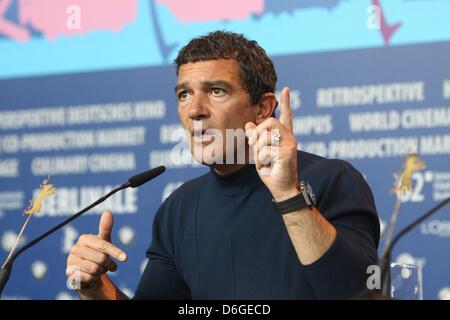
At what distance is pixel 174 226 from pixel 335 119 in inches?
43.0

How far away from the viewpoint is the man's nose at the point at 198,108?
2.00 m

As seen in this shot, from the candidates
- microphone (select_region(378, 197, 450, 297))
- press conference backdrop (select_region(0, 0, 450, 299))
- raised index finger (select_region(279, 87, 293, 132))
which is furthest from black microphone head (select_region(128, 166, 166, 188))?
press conference backdrop (select_region(0, 0, 450, 299))

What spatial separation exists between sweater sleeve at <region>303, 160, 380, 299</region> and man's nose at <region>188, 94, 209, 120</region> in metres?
0.34

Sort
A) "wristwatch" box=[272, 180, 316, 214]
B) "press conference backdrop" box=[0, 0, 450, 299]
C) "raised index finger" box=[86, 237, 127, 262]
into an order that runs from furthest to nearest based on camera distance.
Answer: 1. "press conference backdrop" box=[0, 0, 450, 299]
2. "raised index finger" box=[86, 237, 127, 262]
3. "wristwatch" box=[272, 180, 316, 214]

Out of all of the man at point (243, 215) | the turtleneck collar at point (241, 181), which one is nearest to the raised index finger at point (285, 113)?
the man at point (243, 215)

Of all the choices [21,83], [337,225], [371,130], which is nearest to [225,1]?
[371,130]

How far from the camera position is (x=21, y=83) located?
3.61 m

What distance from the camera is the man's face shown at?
201 cm

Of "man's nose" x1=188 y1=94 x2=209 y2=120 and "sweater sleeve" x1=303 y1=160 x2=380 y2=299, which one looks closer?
"sweater sleeve" x1=303 y1=160 x2=380 y2=299

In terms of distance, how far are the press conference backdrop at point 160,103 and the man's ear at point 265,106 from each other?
900 millimetres

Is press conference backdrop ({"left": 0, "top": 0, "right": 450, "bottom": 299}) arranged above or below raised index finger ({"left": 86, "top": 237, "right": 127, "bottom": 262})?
above

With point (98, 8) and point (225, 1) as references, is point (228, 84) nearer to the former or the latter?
point (225, 1)
